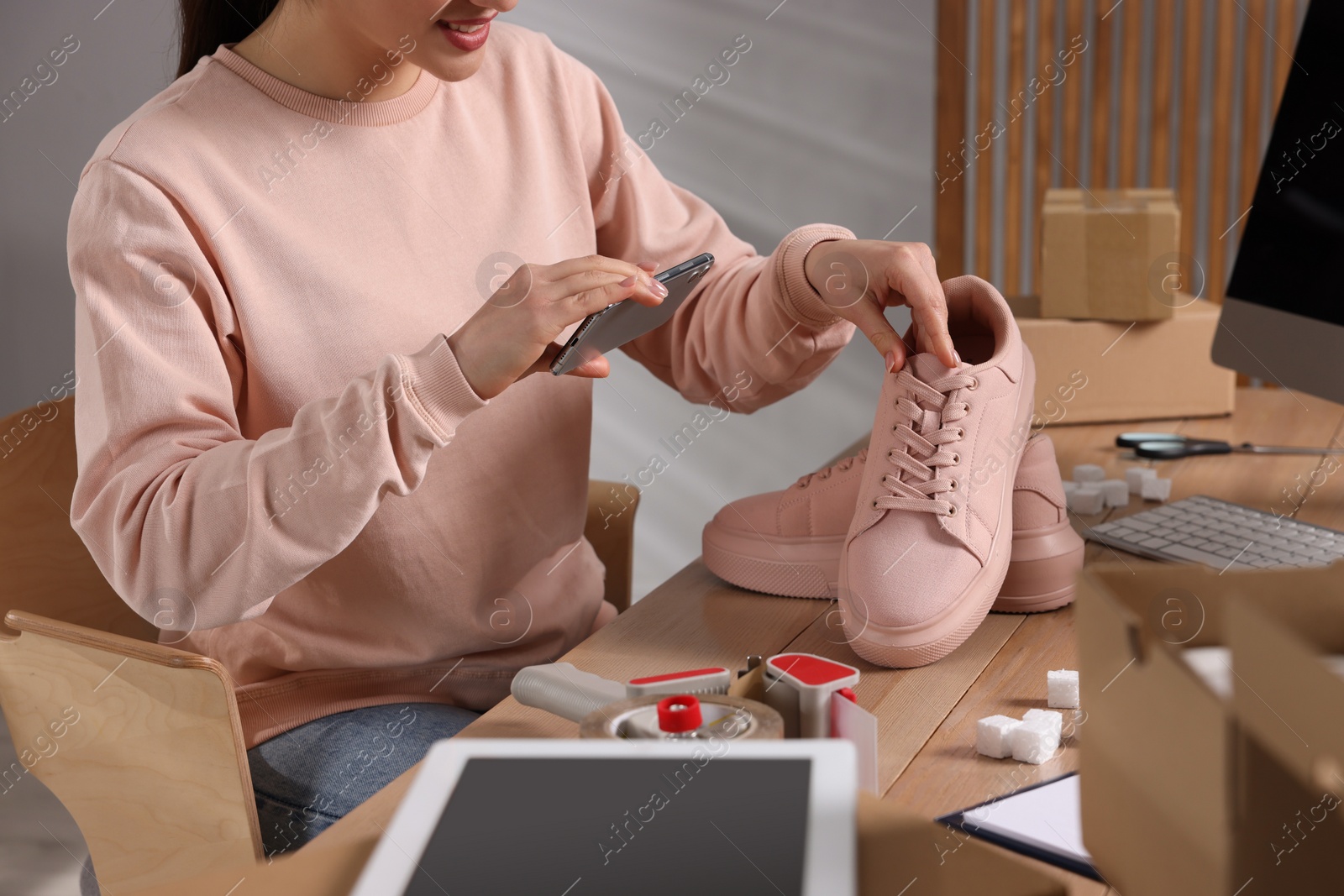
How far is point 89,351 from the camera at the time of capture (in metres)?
0.90

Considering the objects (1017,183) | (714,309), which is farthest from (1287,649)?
(1017,183)

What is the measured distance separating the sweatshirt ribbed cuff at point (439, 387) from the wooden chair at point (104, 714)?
229 mm

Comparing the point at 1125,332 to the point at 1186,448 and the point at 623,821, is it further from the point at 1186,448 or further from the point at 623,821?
the point at 623,821

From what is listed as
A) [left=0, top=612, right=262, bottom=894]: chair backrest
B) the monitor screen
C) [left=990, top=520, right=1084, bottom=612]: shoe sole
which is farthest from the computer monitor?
[left=0, top=612, right=262, bottom=894]: chair backrest

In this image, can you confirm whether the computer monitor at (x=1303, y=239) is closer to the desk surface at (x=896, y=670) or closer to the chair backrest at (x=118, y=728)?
the desk surface at (x=896, y=670)

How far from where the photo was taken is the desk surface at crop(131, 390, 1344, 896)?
1.78 feet

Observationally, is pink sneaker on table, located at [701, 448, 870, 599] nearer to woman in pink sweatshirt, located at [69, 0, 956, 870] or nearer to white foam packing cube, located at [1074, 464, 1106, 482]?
woman in pink sweatshirt, located at [69, 0, 956, 870]

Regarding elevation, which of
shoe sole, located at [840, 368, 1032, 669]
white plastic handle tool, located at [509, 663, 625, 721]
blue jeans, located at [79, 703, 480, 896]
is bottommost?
blue jeans, located at [79, 703, 480, 896]

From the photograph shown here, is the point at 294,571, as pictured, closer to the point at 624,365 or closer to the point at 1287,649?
the point at 1287,649

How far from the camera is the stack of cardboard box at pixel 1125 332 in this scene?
1441 mm

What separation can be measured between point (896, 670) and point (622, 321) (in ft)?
1.12

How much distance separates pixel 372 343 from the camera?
1.02 metres

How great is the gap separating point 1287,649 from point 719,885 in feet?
0.68

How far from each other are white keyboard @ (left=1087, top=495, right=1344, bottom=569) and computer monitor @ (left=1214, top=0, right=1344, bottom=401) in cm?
14
